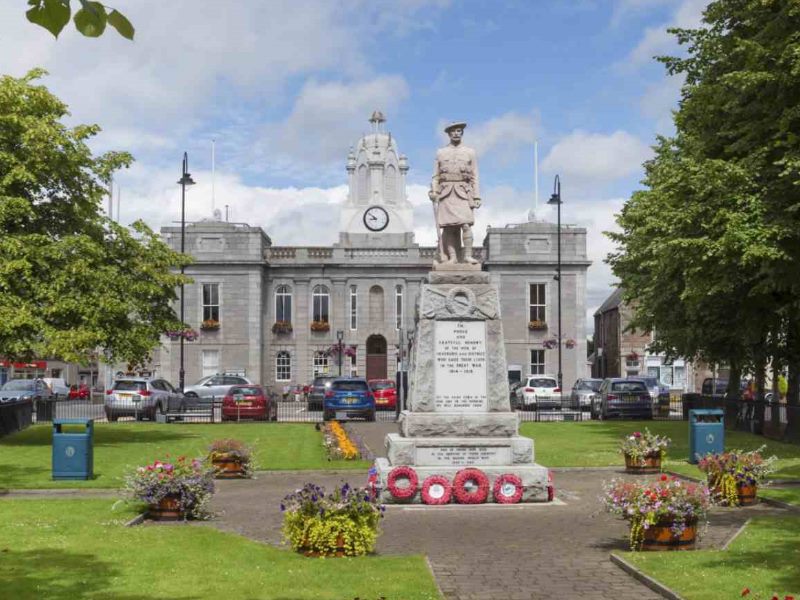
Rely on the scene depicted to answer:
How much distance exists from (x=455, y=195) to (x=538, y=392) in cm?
3255

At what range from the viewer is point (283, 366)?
66938 mm

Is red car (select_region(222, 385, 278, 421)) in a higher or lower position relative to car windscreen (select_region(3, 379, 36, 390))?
lower

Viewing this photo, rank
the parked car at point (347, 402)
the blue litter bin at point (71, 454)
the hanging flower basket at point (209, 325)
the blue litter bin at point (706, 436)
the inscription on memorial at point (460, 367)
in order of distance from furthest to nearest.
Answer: the hanging flower basket at point (209, 325), the parked car at point (347, 402), the blue litter bin at point (706, 436), the blue litter bin at point (71, 454), the inscription on memorial at point (460, 367)

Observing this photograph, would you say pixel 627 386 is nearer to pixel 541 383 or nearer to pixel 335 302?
pixel 541 383

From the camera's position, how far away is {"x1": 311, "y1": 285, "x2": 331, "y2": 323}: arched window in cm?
6694

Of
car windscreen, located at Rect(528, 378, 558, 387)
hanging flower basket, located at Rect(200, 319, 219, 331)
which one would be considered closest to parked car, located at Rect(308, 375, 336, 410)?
car windscreen, located at Rect(528, 378, 558, 387)

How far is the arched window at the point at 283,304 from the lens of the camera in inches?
2640

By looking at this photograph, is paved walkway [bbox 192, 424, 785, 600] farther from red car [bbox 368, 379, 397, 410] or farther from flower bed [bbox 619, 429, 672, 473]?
red car [bbox 368, 379, 397, 410]

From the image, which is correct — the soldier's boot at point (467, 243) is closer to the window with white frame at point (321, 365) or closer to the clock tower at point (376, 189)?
the window with white frame at point (321, 365)

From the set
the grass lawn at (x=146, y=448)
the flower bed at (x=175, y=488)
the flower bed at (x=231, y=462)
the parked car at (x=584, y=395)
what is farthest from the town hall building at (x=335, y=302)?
the flower bed at (x=175, y=488)

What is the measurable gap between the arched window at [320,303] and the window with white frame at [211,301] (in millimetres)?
6331

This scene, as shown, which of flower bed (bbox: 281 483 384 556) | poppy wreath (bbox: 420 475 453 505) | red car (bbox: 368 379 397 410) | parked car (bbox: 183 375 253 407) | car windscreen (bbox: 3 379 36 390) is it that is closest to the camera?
flower bed (bbox: 281 483 384 556)

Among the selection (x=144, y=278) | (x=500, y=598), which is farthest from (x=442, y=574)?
(x=144, y=278)

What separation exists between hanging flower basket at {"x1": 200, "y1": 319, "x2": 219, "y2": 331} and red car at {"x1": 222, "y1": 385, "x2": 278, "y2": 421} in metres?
25.3
